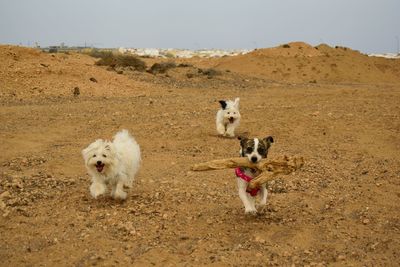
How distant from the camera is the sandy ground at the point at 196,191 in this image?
620 cm

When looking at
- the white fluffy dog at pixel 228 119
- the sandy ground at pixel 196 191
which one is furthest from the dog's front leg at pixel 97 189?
the white fluffy dog at pixel 228 119

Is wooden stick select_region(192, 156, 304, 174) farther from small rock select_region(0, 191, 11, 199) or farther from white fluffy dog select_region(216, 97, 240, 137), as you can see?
white fluffy dog select_region(216, 97, 240, 137)

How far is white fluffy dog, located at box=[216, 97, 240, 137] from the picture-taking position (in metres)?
13.1

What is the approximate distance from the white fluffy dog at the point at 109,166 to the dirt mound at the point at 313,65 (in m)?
30.2

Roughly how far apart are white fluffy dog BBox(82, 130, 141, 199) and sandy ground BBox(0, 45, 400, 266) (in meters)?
0.25

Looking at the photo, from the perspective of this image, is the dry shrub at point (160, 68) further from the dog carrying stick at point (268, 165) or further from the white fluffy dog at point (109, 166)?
the dog carrying stick at point (268, 165)

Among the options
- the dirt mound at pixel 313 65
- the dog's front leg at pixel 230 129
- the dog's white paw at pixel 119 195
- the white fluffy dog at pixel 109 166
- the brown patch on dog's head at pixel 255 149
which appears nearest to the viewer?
the brown patch on dog's head at pixel 255 149

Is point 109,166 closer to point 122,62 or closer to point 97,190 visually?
point 97,190

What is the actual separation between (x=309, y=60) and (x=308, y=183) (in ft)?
121

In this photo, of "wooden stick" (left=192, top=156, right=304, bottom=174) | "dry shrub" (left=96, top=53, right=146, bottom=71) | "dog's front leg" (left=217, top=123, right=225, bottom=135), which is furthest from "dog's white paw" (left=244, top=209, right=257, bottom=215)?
"dry shrub" (left=96, top=53, right=146, bottom=71)

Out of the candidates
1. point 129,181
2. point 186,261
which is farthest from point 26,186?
point 186,261

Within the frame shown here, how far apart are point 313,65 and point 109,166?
122ft

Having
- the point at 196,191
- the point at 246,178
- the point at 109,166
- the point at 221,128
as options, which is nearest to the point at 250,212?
the point at 246,178

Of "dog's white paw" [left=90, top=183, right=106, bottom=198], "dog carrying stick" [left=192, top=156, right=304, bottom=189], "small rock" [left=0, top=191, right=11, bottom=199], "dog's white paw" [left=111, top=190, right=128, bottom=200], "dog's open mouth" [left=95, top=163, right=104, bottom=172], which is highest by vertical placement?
"dog carrying stick" [left=192, top=156, right=304, bottom=189]
